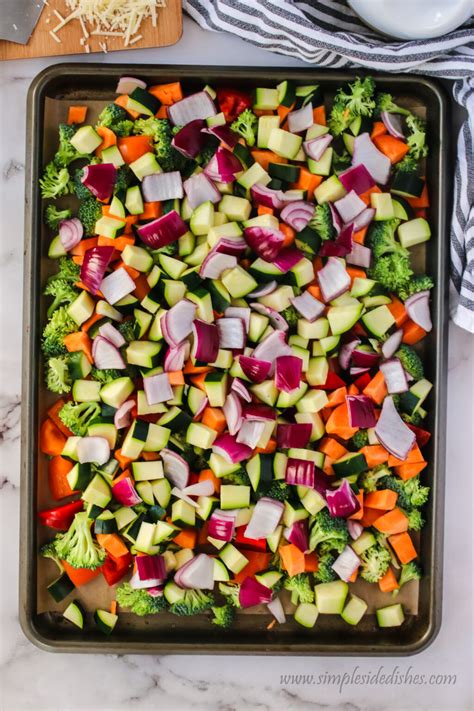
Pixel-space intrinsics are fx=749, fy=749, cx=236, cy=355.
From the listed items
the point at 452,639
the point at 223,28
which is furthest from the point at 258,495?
the point at 223,28

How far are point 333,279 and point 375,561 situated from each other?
0.98 m

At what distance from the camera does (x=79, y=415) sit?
2535 mm

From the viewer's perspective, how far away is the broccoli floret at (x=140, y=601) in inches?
99.7

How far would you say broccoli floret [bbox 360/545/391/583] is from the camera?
2572 mm

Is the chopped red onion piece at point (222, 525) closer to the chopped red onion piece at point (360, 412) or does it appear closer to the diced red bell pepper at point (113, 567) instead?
the diced red bell pepper at point (113, 567)

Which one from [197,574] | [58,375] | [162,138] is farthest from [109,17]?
[197,574]

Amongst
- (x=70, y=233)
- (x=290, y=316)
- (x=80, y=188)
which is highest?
(x=80, y=188)

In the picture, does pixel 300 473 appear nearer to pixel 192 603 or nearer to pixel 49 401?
pixel 192 603

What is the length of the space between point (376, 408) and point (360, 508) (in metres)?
0.34

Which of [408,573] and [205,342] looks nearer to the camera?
[205,342]

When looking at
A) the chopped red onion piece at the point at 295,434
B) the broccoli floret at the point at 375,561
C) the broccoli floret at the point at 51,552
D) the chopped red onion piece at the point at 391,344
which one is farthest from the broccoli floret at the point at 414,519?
the broccoli floret at the point at 51,552

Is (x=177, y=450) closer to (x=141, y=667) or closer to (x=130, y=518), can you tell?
(x=130, y=518)

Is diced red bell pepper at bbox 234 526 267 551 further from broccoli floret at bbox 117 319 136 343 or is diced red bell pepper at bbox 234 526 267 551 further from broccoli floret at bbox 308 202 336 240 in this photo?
broccoli floret at bbox 308 202 336 240

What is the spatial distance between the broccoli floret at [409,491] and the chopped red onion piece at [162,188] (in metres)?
1.23
